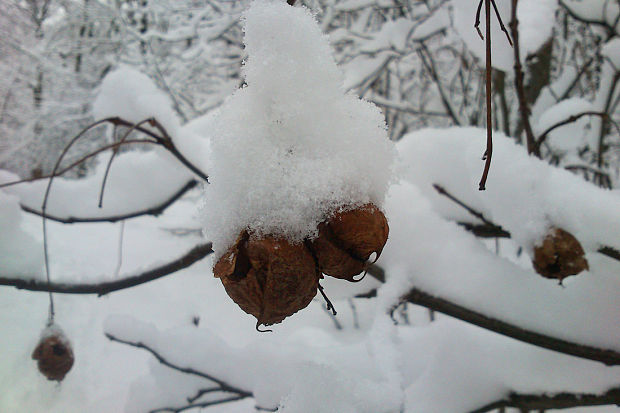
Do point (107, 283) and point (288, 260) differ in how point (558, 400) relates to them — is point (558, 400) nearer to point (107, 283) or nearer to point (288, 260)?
point (288, 260)

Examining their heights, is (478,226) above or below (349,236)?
below

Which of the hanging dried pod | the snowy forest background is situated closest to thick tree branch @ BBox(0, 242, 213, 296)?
the snowy forest background

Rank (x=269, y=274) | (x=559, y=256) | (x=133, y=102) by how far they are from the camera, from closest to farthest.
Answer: (x=269, y=274), (x=559, y=256), (x=133, y=102)

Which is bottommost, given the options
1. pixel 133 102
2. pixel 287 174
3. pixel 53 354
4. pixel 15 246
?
pixel 53 354

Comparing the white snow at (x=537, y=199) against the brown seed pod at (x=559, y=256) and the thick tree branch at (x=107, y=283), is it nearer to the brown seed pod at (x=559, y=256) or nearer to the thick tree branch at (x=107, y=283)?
the brown seed pod at (x=559, y=256)

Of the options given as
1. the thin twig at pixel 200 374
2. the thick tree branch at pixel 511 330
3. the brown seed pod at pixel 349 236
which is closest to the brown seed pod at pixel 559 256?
the thick tree branch at pixel 511 330

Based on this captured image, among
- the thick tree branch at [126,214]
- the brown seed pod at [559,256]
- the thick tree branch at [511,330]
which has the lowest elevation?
the thick tree branch at [126,214]

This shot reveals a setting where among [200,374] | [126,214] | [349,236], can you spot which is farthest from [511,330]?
[126,214]
